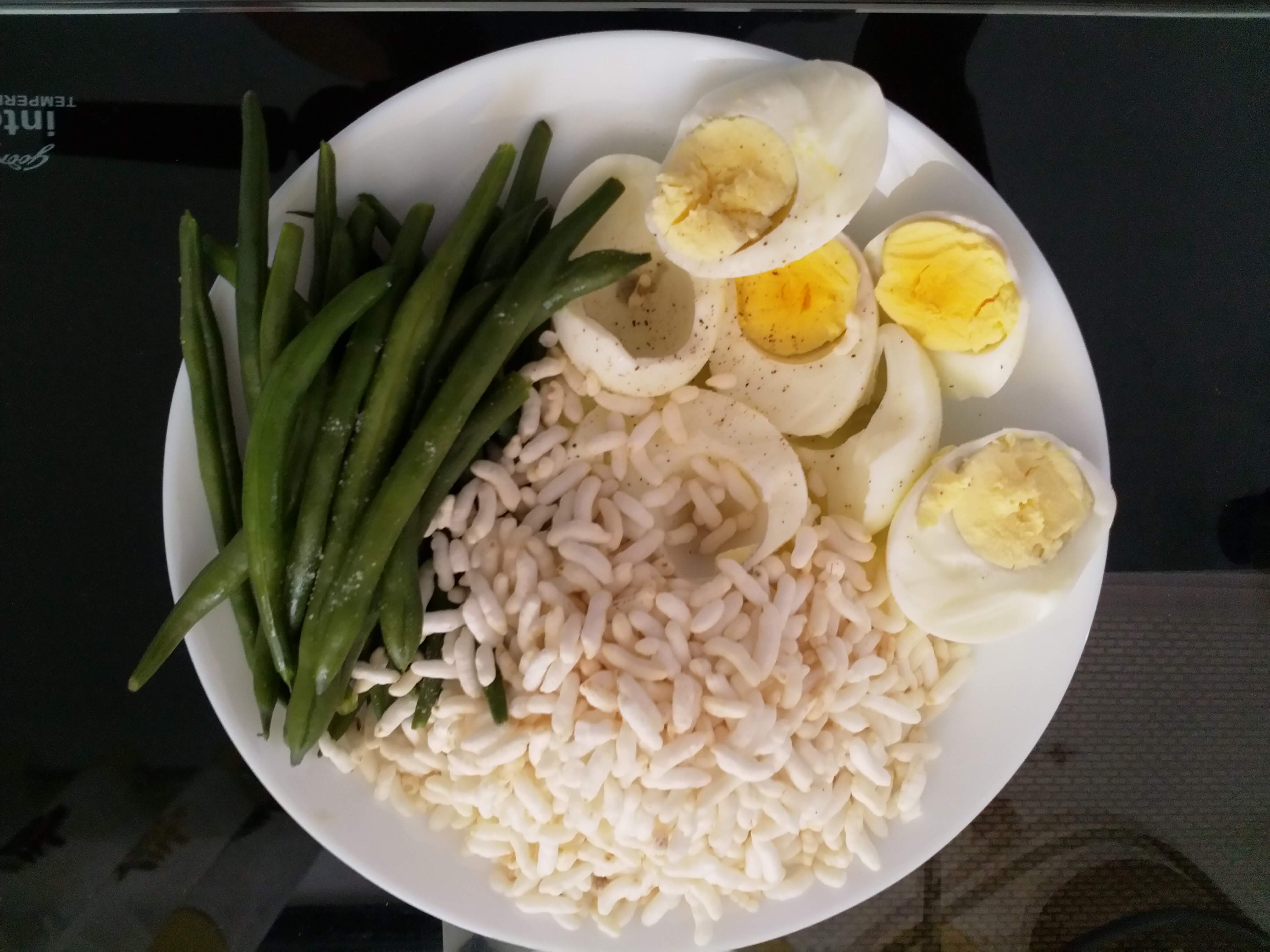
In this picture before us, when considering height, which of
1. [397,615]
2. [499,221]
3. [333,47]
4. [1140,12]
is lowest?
[397,615]

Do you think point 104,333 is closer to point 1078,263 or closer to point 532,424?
point 532,424

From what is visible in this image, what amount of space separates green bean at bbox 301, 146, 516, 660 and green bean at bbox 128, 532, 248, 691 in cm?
11

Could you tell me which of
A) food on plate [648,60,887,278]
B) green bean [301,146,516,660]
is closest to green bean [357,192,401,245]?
green bean [301,146,516,660]

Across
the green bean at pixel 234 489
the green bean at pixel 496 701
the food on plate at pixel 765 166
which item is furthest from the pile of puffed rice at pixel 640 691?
the food on plate at pixel 765 166

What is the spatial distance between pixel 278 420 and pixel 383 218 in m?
0.34

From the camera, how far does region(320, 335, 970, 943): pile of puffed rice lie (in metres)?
1.05

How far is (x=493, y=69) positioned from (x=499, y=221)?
191 mm

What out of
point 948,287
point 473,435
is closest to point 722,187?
point 948,287

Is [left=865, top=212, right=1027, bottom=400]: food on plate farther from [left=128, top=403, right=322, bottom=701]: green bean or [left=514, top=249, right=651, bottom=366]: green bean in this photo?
[left=128, top=403, right=322, bottom=701]: green bean

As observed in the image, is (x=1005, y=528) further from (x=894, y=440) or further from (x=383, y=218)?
(x=383, y=218)

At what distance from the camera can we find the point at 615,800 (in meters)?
1.06

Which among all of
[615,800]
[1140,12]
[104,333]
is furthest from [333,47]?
[1140,12]

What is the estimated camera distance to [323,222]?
3.56 feet

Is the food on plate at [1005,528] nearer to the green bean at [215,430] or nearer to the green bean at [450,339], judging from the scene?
the green bean at [450,339]
